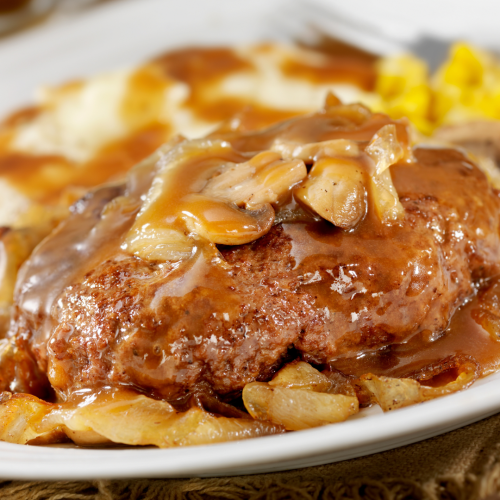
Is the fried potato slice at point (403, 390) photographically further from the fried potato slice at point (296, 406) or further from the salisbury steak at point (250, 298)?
the salisbury steak at point (250, 298)

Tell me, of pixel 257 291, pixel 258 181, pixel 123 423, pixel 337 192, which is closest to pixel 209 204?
pixel 258 181

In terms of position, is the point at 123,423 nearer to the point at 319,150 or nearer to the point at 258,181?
the point at 258,181

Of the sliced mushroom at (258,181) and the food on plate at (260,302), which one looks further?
the sliced mushroom at (258,181)

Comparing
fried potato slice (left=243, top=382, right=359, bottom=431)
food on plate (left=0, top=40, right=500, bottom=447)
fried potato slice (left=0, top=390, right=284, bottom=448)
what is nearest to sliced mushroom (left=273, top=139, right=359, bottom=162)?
food on plate (left=0, top=40, right=500, bottom=447)

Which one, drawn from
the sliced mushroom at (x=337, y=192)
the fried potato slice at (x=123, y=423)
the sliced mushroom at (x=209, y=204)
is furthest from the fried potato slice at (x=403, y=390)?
the sliced mushroom at (x=209, y=204)


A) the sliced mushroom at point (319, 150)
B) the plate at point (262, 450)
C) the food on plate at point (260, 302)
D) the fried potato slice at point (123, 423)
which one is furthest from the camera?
the sliced mushroom at point (319, 150)

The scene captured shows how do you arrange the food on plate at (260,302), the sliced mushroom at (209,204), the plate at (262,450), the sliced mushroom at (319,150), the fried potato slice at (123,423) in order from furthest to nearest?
the sliced mushroom at (319,150) < the sliced mushroom at (209,204) < the food on plate at (260,302) < the fried potato slice at (123,423) < the plate at (262,450)

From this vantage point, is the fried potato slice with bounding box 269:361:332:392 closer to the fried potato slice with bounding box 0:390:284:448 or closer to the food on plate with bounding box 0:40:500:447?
the food on plate with bounding box 0:40:500:447
